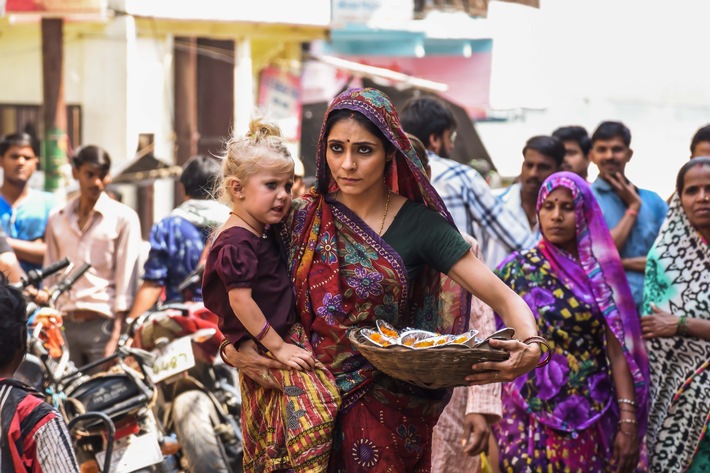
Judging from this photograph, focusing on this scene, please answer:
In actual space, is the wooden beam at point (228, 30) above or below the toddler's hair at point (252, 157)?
above

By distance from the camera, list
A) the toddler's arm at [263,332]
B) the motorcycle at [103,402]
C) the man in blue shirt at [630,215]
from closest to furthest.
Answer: the toddler's arm at [263,332] < the motorcycle at [103,402] < the man in blue shirt at [630,215]

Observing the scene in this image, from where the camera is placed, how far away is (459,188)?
6594 millimetres

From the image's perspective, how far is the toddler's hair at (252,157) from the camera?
425cm

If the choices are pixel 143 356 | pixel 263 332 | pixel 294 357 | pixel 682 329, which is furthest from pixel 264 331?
pixel 682 329

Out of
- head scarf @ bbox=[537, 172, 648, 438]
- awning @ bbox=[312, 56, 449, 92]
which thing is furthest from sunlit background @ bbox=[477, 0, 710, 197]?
head scarf @ bbox=[537, 172, 648, 438]

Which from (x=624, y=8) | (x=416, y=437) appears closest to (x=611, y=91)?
(x=624, y=8)

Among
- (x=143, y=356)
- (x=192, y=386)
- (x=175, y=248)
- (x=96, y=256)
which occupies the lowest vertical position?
(x=192, y=386)

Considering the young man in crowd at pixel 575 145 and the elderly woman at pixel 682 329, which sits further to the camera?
the young man in crowd at pixel 575 145

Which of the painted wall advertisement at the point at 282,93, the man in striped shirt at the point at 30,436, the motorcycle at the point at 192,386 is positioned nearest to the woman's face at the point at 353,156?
the man in striped shirt at the point at 30,436

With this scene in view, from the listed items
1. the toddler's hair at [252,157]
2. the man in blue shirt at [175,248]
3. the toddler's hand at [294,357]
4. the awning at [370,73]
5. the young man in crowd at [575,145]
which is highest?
the awning at [370,73]

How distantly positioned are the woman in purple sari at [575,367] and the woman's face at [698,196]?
486 millimetres

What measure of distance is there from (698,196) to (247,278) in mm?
3042

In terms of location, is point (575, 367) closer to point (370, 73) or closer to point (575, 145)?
point (575, 145)

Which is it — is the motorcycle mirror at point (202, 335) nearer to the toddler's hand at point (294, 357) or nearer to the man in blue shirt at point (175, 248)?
the man in blue shirt at point (175, 248)
